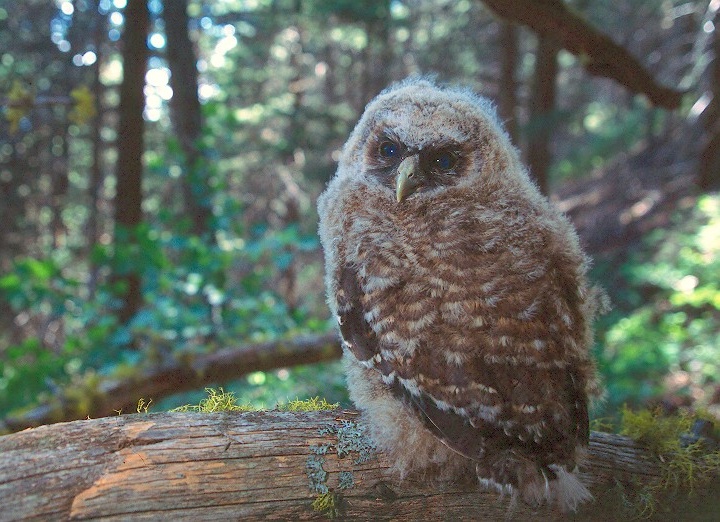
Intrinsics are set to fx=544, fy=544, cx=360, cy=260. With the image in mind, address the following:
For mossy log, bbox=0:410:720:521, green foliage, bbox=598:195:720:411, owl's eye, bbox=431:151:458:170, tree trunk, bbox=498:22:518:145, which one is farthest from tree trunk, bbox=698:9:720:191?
mossy log, bbox=0:410:720:521

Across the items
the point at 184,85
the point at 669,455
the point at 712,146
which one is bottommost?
the point at 669,455

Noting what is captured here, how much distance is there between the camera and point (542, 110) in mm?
7145

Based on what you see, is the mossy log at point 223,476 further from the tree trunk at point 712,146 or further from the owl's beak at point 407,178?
the tree trunk at point 712,146

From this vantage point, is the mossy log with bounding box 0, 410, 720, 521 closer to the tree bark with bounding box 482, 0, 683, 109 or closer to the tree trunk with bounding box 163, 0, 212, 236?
the tree bark with bounding box 482, 0, 683, 109

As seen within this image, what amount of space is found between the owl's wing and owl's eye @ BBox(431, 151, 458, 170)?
0.64 meters

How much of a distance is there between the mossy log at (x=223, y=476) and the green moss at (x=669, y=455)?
0.07 meters

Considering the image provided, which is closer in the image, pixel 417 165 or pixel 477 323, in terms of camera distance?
pixel 477 323

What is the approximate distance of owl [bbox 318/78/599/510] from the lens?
158cm

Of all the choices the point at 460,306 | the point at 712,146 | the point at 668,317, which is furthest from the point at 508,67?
the point at 460,306

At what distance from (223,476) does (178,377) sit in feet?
8.00

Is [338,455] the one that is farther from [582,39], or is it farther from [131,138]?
[131,138]

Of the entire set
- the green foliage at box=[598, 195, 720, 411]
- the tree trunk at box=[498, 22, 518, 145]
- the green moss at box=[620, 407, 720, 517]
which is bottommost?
the green foliage at box=[598, 195, 720, 411]

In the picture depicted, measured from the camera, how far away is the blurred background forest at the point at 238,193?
146 inches

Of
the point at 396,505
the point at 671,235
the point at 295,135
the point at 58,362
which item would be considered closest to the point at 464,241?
the point at 396,505
